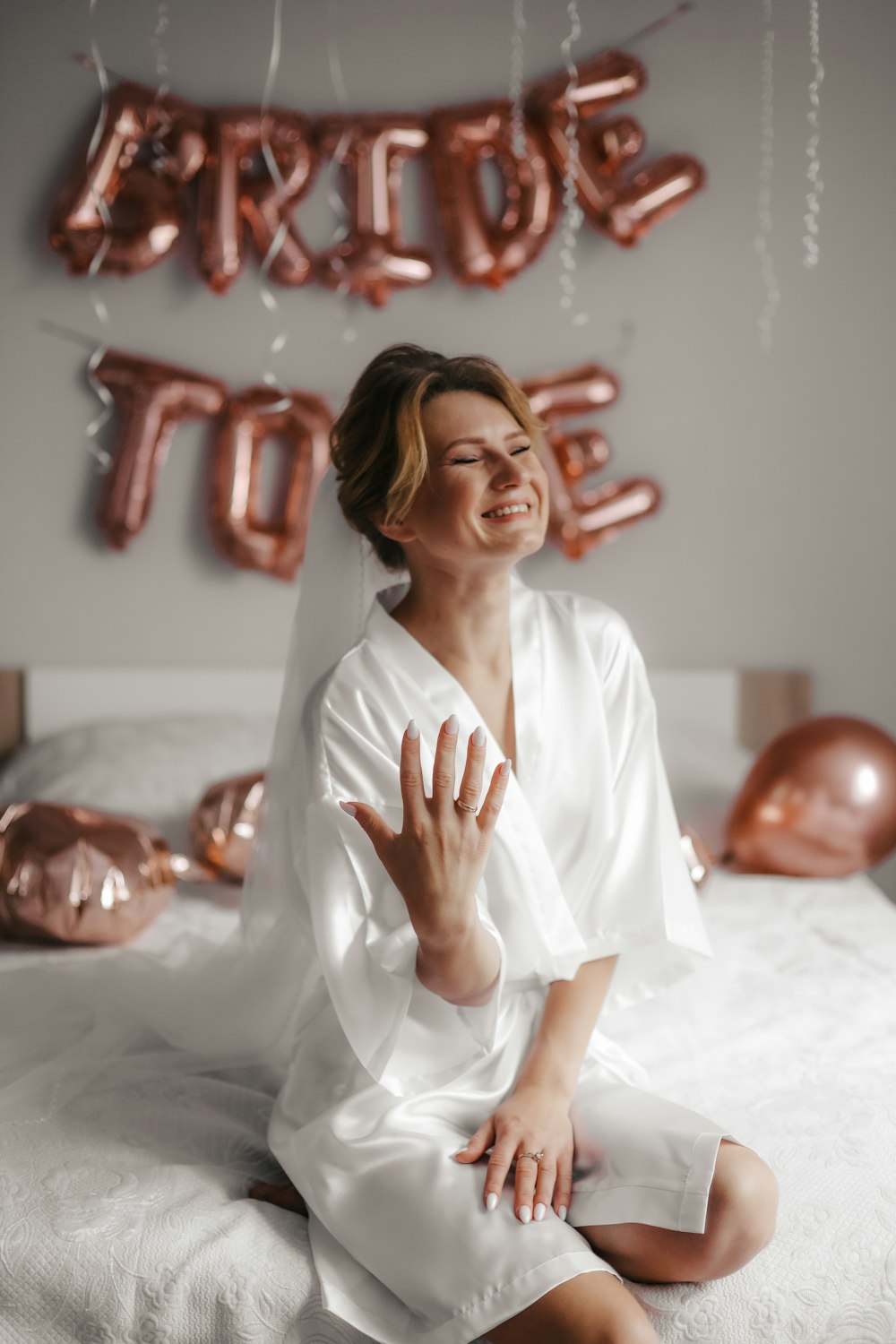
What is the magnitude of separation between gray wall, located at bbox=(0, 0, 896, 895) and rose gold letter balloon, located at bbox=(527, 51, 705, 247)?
0.28 feet

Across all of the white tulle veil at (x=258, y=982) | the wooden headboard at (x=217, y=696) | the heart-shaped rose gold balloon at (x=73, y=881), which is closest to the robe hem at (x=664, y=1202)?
the white tulle veil at (x=258, y=982)

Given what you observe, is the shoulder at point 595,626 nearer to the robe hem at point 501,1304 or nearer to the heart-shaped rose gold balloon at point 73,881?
the robe hem at point 501,1304

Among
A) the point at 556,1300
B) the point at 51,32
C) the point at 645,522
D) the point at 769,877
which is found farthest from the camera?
the point at 645,522

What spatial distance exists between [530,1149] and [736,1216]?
0.19 m

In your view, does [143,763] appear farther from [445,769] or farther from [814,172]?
[814,172]

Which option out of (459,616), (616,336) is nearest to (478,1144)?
(459,616)

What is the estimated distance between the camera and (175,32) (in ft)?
8.92

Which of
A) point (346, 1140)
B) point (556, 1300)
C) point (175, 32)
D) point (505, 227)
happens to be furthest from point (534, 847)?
point (175, 32)

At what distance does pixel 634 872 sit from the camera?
4.55 feet

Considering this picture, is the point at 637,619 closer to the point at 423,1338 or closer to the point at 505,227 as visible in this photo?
the point at 505,227

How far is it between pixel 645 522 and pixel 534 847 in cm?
169

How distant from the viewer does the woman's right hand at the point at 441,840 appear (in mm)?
1128

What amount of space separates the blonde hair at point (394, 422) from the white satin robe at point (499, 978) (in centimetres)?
15

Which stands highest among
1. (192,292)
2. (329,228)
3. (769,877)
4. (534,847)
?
(329,228)
